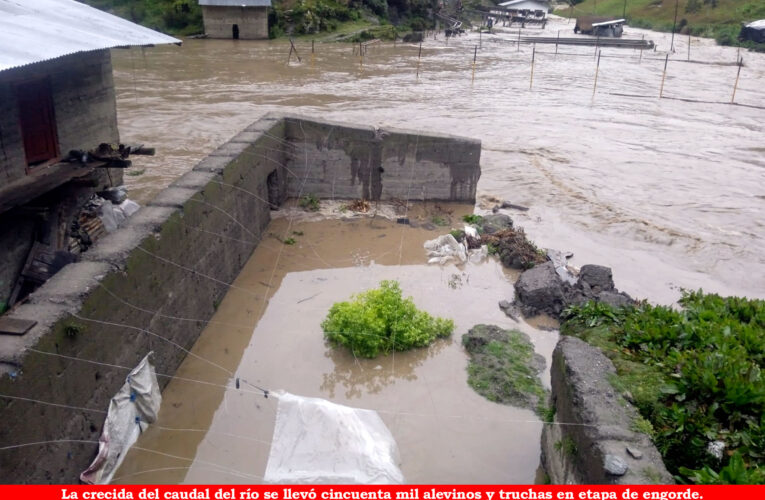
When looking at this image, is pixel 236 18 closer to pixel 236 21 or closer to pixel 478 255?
pixel 236 21

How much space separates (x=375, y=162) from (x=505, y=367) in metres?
5.26

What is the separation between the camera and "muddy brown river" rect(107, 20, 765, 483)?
5473 mm

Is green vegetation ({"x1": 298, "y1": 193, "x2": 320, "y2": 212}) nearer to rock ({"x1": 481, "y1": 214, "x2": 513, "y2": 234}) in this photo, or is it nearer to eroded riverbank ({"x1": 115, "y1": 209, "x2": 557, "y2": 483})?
eroded riverbank ({"x1": 115, "y1": 209, "x2": 557, "y2": 483})

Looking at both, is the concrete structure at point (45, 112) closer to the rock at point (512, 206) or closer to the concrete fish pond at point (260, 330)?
the concrete fish pond at point (260, 330)

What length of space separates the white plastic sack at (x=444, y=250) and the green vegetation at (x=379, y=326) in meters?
2.25

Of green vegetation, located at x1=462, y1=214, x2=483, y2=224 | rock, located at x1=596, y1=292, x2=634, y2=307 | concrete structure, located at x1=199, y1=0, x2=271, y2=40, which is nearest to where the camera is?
rock, located at x1=596, y1=292, x2=634, y2=307

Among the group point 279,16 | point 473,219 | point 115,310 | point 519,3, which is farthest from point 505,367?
point 519,3

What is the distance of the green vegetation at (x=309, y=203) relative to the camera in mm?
10503

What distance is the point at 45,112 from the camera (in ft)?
27.4

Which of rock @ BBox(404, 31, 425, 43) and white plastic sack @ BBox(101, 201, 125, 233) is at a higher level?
rock @ BBox(404, 31, 425, 43)

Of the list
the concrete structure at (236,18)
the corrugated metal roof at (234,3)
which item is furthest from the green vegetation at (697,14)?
the corrugated metal roof at (234,3)

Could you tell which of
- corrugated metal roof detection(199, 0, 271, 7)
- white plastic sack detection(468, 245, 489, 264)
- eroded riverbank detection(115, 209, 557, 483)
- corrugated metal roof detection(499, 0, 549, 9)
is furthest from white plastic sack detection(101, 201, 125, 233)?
corrugated metal roof detection(499, 0, 549, 9)

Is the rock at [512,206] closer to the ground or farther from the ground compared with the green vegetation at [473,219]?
closer to the ground
